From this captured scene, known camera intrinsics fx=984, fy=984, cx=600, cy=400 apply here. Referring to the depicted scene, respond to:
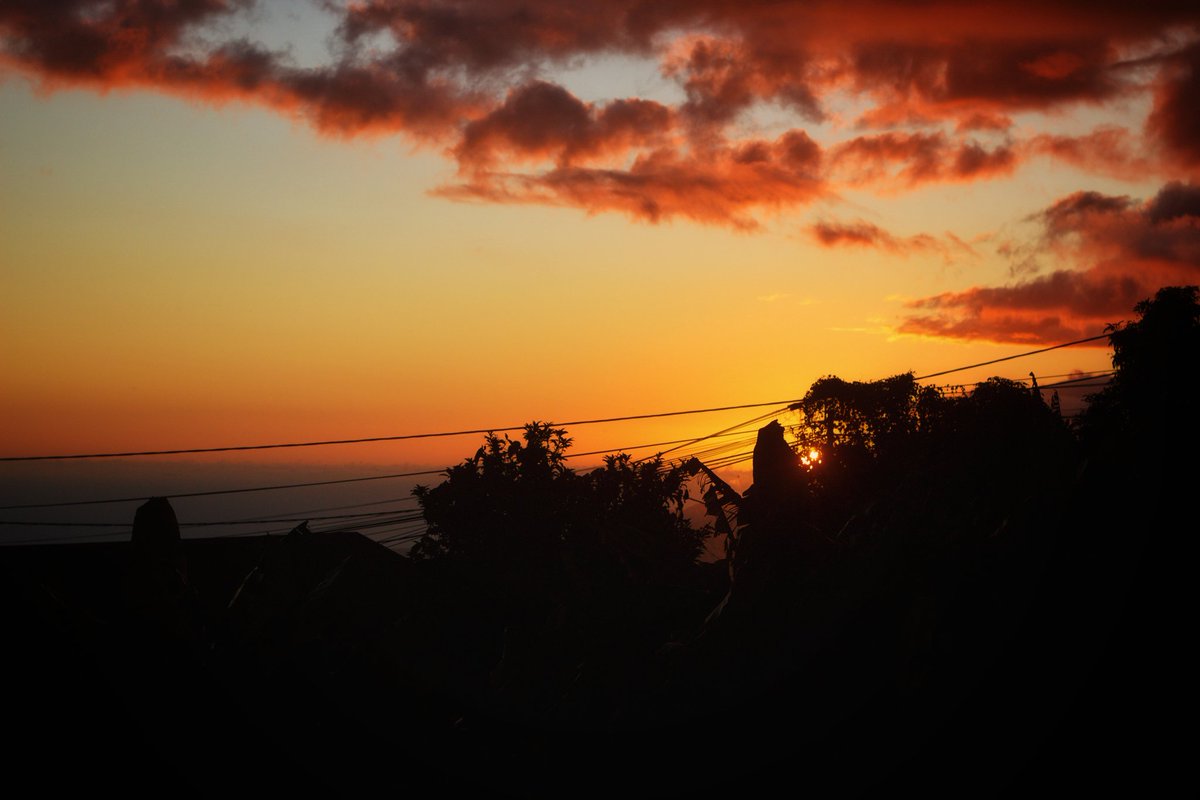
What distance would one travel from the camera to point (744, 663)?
15875 mm

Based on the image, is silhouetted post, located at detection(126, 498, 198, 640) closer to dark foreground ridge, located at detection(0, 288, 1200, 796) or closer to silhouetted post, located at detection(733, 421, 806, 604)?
dark foreground ridge, located at detection(0, 288, 1200, 796)

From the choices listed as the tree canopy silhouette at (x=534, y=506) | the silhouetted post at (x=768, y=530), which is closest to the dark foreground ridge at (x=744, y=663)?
the silhouetted post at (x=768, y=530)

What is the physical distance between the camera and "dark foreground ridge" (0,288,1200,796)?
11539 millimetres

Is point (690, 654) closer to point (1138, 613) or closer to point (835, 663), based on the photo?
point (835, 663)

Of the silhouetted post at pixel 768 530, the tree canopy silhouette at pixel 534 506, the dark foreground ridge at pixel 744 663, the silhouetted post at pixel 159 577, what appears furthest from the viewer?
the tree canopy silhouette at pixel 534 506

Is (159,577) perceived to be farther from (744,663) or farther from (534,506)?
(534,506)

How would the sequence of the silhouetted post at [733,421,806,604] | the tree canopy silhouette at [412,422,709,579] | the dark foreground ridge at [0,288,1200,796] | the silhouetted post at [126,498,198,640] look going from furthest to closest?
the tree canopy silhouette at [412,422,709,579], the silhouetted post at [733,421,806,604], the silhouetted post at [126,498,198,640], the dark foreground ridge at [0,288,1200,796]

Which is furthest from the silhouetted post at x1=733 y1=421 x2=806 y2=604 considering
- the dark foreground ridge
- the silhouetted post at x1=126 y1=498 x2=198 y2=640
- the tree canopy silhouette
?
the tree canopy silhouette

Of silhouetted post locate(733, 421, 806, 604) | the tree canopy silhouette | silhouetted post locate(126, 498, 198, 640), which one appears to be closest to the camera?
silhouetted post locate(126, 498, 198, 640)

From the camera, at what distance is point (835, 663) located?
14914mm

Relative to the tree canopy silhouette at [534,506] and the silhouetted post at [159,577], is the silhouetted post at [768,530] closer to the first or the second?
the silhouetted post at [159,577]

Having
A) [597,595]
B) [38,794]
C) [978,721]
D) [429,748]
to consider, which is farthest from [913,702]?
[38,794]

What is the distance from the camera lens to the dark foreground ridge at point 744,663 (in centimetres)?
1154

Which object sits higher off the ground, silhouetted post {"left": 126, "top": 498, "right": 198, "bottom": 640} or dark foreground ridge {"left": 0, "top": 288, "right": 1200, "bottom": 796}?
silhouetted post {"left": 126, "top": 498, "right": 198, "bottom": 640}
